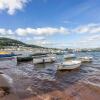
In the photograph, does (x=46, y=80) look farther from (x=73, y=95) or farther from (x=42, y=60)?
(x=42, y=60)

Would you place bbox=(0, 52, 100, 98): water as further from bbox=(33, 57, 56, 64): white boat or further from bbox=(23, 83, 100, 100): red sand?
bbox=(33, 57, 56, 64): white boat

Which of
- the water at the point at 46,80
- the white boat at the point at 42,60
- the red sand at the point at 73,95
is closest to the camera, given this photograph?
the red sand at the point at 73,95

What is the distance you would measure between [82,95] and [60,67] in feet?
49.0

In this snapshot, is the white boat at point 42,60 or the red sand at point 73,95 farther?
the white boat at point 42,60

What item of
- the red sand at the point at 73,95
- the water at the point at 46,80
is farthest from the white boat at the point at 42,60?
the red sand at the point at 73,95

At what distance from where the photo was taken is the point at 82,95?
16531mm

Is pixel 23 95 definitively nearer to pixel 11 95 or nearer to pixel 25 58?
pixel 11 95

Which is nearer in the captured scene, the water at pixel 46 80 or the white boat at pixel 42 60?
the water at pixel 46 80

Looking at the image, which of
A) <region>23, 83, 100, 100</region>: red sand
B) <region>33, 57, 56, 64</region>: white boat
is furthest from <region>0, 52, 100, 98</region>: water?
Result: <region>33, 57, 56, 64</region>: white boat

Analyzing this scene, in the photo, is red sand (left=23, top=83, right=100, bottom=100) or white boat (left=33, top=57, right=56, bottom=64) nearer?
red sand (left=23, top=83, right=100, bottom=100)

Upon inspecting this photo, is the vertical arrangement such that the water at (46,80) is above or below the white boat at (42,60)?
below

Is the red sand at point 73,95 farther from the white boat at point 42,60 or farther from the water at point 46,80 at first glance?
the white boat at point 42,60

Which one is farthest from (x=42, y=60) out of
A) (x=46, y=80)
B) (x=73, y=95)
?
(x=73, y=95)

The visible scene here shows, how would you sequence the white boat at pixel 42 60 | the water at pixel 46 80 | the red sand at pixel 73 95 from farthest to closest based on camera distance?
the white boat at pixel 42 60 < the water at pixel 46 80 < the red sand at pixel 73 95
